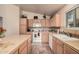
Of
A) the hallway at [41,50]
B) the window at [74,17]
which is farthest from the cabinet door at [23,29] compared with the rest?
the window at [74,17]

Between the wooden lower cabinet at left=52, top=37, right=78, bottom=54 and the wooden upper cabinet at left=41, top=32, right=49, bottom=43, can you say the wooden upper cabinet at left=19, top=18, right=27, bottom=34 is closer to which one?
the wooden upper cabinet at left=41, top=32, right=49, bottom=43

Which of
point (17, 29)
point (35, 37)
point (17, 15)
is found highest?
point (17, 15)

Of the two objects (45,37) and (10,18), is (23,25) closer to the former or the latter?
(10,18)

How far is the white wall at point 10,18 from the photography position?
23.1 ft

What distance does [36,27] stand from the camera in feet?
31.2

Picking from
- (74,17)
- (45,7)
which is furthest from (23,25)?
(74,17)

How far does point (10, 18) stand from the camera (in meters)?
7.52

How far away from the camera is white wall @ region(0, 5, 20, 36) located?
7035 millimetres

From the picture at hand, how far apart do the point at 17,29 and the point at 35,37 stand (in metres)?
1.48
